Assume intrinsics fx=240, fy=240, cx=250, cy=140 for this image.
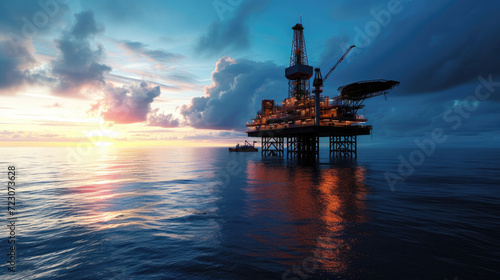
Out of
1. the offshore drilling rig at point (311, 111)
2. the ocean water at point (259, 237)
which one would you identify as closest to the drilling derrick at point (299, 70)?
the offshore drilling rig at point (311, 111)

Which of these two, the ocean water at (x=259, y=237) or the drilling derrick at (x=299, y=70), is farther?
the drilling derrick at (x=299, y=70)

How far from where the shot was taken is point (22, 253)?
37.5ft

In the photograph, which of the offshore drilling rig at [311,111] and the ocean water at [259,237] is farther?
the offshore drilling rig at [311,111]

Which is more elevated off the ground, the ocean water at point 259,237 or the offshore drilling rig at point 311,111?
the offshore drilling rig at point 311,111

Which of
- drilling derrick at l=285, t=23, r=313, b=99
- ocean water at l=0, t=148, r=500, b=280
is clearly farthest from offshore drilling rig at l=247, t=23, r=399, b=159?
ocean water at l=0, t=148, r=500, b=280

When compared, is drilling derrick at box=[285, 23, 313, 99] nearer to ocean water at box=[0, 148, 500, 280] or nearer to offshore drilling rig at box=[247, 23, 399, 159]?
offshore drilling rig at box=[247, 23, 399, 159]

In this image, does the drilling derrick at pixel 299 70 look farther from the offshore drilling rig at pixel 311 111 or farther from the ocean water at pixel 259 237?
the ocean water at pixel 259 237

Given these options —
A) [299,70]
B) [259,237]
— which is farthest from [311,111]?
[259,237]

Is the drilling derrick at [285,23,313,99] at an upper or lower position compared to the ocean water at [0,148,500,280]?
upper

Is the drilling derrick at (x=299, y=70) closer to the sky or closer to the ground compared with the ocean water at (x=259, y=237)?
closer to the sky

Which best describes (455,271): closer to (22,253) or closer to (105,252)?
(105,252)

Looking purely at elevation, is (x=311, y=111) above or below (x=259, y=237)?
above

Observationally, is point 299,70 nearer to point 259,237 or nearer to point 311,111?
point 311,111

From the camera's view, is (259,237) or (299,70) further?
(299,70)
